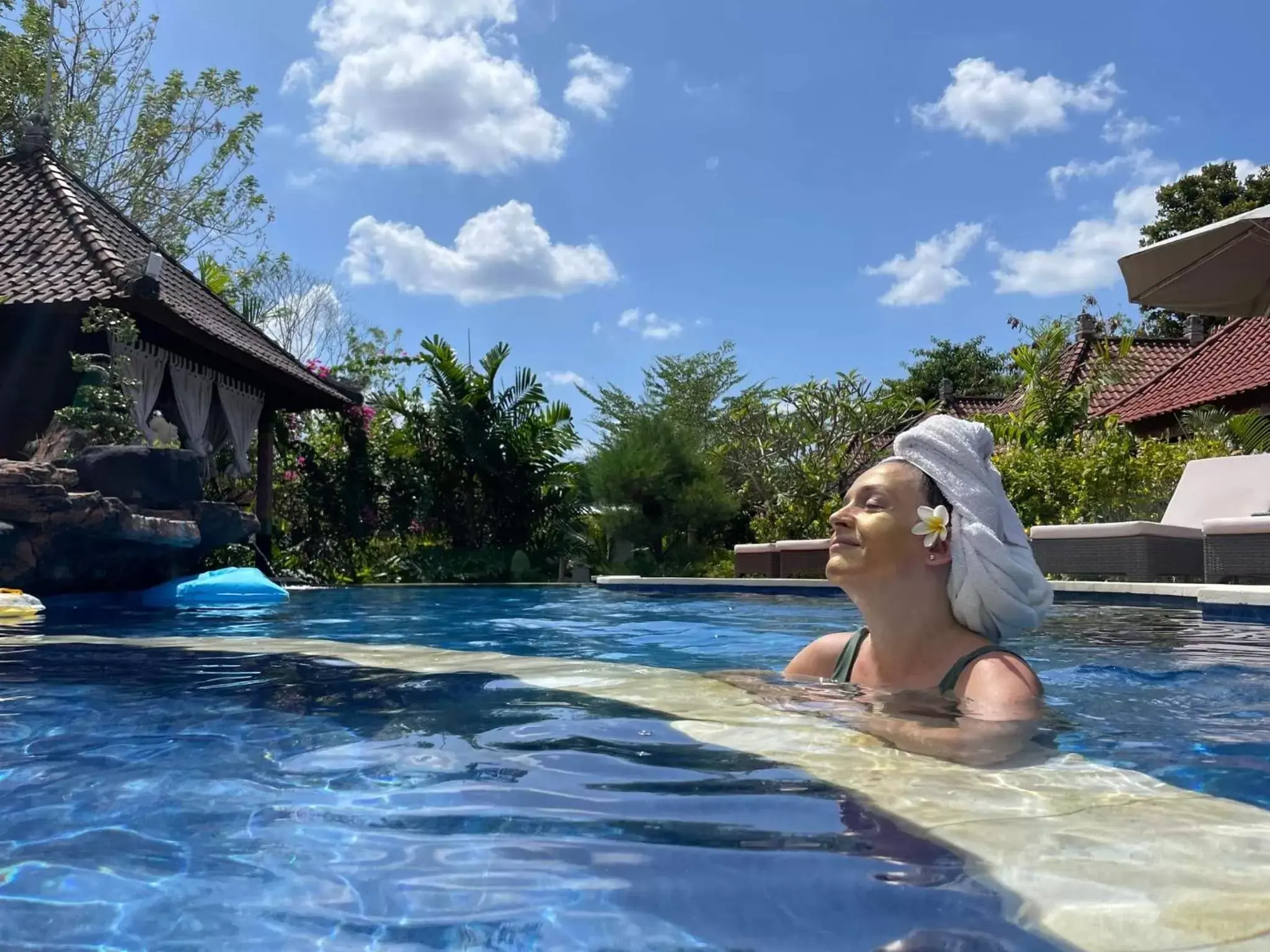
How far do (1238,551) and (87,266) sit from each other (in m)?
11.8

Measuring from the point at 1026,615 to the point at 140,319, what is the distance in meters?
11.3

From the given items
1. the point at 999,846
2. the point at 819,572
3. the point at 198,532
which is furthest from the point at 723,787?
the point at 819,572

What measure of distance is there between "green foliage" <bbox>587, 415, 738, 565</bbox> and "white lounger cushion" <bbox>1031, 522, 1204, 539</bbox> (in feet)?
31.1

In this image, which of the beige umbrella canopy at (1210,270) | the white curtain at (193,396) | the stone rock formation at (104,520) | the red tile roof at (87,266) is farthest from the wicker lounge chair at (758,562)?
the white curtain at (193,396)

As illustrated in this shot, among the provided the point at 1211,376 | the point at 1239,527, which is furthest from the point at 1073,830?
the point at 1211,376

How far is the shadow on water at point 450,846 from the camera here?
4.14ft

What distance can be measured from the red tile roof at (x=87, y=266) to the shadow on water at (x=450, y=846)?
30.2 feet

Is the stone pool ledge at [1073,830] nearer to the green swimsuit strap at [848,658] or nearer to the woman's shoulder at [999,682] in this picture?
the woman's shoulder at [999,682]

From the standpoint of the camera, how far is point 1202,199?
3130 cm

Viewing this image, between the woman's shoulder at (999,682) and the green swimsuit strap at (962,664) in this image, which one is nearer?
the woman's shoulder at (999,682)

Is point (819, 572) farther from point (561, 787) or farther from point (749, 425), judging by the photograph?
point (561, 787)

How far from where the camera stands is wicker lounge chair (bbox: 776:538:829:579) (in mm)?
12477

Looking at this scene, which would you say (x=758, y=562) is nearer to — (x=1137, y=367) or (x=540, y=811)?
(x=1137, y=367)

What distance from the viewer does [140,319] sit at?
1140 centimetres
